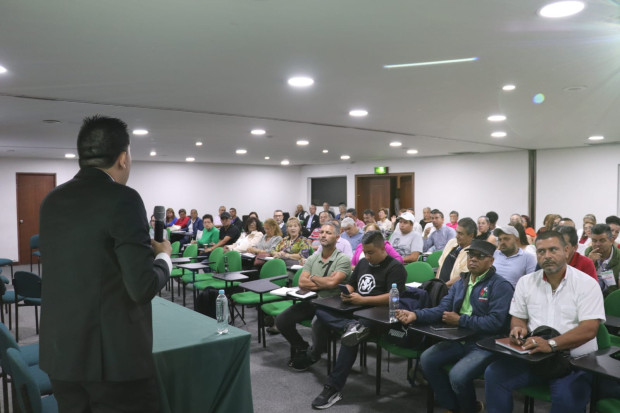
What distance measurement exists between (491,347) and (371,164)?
38.0 feet

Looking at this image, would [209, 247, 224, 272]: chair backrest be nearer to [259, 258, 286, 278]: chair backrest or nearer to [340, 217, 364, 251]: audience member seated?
[259, 258, 286, 278]: chair backrest

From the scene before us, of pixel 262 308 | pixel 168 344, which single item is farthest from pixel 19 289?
pixel 168 344

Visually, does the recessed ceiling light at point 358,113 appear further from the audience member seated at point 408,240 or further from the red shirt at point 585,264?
the red shirt at point 585,264

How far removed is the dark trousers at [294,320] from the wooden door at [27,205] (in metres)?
9.68

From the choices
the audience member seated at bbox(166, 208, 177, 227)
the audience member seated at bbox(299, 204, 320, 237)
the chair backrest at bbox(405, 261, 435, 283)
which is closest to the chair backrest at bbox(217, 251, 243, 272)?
the chair backrest at bbox(405, 261, 435, 283)

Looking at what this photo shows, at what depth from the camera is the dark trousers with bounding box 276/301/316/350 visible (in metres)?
4.08

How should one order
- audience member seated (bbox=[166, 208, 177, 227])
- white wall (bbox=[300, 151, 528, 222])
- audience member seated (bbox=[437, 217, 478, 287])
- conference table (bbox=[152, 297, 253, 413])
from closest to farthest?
conference table (bbox=[152, 297, 253, 413])
audience member seated (bbox=[437, 217, 478, 287])
white wall (bbox=[300, 151, 528, 222])
audience member seated (bbox=[166, 208, 177, 227])

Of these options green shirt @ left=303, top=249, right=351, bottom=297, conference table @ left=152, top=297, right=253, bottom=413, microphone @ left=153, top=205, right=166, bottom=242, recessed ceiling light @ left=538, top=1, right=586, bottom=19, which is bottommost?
conference table @ left=152, top=297, right=253, bottom=413

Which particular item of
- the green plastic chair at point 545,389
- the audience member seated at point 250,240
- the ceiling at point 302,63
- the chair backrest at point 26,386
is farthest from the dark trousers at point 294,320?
the audience member seated at point 250,240

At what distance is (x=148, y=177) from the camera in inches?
517

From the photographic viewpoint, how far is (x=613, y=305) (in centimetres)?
339

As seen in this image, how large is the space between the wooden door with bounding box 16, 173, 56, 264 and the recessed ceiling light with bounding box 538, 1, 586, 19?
39.2 feet

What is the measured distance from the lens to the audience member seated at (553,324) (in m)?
2.41

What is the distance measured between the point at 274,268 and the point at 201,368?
9.58ft
